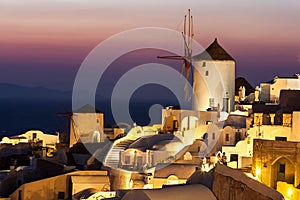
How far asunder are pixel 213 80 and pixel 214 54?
1.47 meters

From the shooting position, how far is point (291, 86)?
103 feet

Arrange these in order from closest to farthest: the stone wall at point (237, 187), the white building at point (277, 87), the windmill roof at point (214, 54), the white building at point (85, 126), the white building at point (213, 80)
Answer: the stone wall at point (237, 187)
the white building at point (277, 87)
the white building at point (213, 80)
the windmill roof at point (214, 54)
the white building at point (85, 126)

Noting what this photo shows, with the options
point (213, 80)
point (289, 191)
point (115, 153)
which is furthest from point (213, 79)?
point (289, 191)

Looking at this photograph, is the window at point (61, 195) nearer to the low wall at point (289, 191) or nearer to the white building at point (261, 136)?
the white building at point (261, 136)

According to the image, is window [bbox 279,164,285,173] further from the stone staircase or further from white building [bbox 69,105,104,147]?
white building [bbox 69,105,104,147]

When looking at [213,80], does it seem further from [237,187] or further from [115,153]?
[237,187]

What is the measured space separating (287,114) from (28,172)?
1068 centimetres

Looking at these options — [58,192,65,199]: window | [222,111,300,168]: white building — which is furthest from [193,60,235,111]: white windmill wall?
[58,192,65,199]: window

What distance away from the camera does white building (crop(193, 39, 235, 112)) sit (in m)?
33.0

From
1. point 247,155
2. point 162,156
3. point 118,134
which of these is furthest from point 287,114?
point 118,134

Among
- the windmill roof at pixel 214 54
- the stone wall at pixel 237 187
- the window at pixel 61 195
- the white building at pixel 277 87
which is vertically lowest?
the window at pixel 61 195

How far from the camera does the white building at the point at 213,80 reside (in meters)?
33.0

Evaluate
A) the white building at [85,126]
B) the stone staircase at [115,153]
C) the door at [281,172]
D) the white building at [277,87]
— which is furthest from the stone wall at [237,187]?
the white building at [85,126]

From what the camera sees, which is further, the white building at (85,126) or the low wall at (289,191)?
the white building at (85,126)
